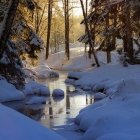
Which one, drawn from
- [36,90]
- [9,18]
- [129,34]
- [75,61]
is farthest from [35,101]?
[75,61]

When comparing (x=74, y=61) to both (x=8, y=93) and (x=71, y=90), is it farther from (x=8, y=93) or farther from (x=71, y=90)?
(x=8, y=93)

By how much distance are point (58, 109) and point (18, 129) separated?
1098 cm

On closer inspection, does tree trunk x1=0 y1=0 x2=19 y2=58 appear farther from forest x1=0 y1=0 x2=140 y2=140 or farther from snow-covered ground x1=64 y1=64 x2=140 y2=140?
snow-covered ground x1=64 y1=64 x2=140 y2=140

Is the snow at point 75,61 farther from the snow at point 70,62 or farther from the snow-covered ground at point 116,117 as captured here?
the snow-covered ground at point 116,117

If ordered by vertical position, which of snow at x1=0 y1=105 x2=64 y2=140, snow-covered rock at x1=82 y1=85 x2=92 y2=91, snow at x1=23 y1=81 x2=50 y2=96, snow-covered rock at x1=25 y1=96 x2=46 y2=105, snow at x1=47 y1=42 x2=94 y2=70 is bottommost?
snow at x1=47 y1=42 x2=94 y2=70

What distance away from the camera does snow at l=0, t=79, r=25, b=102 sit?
65.3ft

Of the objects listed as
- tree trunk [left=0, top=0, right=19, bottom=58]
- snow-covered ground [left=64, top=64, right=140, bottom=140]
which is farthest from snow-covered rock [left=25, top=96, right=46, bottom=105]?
snow-covered ground [left=64, top=64, right=140, bottom=140]

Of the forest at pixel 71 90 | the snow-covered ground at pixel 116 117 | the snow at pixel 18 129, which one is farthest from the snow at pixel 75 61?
the snow at pixel 18 129

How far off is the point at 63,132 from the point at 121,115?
1.92m

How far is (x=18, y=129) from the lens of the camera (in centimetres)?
625

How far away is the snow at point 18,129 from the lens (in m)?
6.07

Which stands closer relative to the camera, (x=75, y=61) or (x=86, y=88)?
(x=86, y=88)

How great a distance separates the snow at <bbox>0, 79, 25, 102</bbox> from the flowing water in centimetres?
114

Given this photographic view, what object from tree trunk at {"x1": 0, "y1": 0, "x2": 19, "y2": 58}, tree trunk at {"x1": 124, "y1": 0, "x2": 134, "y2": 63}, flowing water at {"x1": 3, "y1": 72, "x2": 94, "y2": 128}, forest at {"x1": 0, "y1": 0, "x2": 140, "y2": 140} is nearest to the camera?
forest at {"x1": 0, "y1": 0, "x2": 140, "y2": 140}
